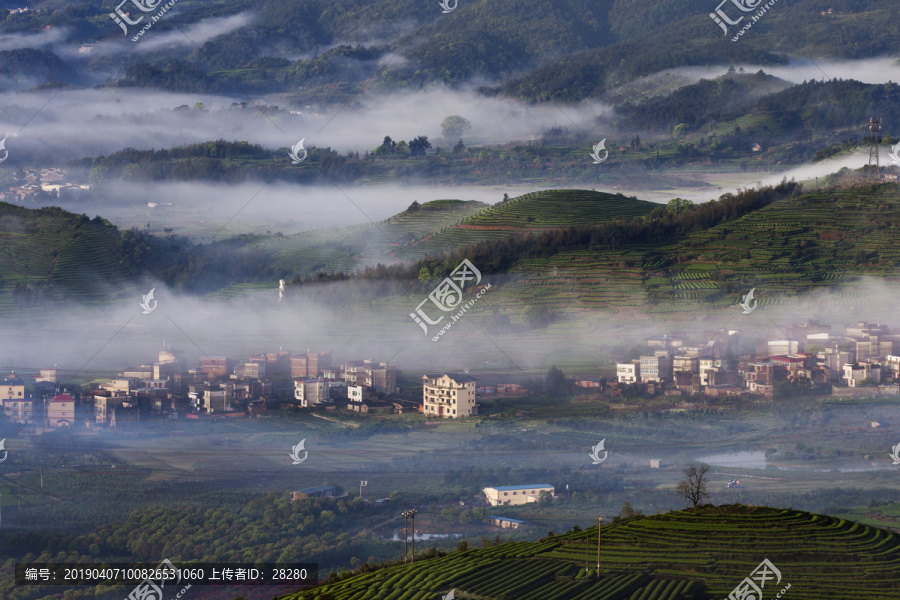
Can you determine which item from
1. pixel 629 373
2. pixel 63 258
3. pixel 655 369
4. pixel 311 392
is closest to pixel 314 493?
pixel 311 392

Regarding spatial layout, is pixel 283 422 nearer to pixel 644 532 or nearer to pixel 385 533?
pixel 385 533

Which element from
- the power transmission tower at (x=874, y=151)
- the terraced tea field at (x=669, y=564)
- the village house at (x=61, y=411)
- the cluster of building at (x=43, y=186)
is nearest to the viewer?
the terraced tea field at (x=669, y=564)

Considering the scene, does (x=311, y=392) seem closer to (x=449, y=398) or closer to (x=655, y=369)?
(x=449, y=398)

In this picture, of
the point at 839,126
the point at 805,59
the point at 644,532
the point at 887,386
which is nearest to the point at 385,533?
the point at 644,532

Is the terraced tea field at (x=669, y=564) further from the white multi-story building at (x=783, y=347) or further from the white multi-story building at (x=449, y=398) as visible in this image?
the white multi-story building at (x=783, y=347)

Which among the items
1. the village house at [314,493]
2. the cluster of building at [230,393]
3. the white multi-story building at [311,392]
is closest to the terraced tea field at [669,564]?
the village house at [314,493]

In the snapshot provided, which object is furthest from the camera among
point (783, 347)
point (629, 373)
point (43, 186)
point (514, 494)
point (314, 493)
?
point (43, 186)

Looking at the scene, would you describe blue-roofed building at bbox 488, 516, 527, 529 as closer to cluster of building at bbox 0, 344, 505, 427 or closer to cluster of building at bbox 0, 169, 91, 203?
cluster of building at bbox 0, 344, 505, 427
